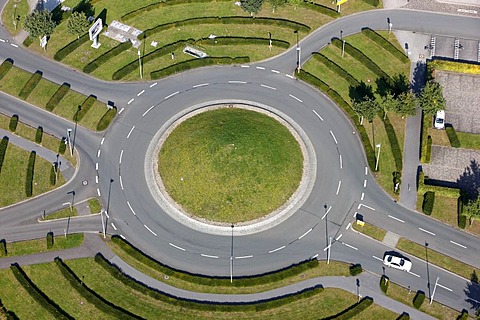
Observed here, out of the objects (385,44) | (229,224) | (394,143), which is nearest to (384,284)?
(229,224)

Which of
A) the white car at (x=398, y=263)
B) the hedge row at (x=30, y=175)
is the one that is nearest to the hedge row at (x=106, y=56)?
the hedge row at (x=30, y=175)

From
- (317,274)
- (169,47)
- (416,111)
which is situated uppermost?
(169,47)

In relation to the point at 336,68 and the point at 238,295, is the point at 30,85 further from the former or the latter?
the point at 336,68

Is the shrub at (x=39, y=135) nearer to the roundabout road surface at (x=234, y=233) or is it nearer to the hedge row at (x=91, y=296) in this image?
the roundabout road surface at (x=234, y=233)

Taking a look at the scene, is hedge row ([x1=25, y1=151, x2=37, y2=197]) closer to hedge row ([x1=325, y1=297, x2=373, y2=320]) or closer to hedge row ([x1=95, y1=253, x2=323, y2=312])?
hedge row ([x1=95, y1=253, x2=323, y2=312])

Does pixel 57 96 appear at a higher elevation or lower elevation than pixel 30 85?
lower

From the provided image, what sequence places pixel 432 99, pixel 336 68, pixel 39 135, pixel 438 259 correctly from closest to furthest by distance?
pixel 438 259, pixel 39 135, pixel 432 99, pixel 336 68

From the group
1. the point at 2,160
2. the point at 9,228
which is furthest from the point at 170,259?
the point at 2,160

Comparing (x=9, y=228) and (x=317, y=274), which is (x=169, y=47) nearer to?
(x=9, y=228)
